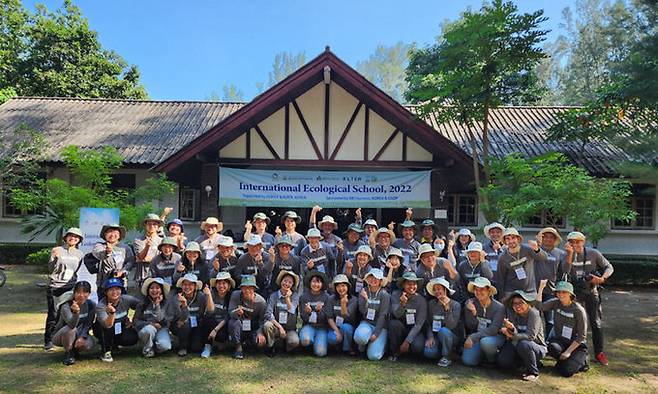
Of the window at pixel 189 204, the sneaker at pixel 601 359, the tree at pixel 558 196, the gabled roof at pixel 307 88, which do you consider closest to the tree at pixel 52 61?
the window at pixel 189 204

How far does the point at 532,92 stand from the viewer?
11.7 meters

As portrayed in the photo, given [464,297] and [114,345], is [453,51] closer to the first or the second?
[464,297]

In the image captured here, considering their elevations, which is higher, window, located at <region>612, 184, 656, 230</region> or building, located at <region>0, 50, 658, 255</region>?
building, located at <region>0, 50, 658, 255</region>

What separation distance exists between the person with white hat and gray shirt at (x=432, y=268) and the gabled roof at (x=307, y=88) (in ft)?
17.4

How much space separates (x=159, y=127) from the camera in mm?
16547

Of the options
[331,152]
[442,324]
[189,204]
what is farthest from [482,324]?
[189,204]

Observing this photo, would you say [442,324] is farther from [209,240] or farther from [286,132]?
[286,132]

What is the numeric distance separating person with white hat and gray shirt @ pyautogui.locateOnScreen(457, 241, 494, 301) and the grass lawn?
3.39 ft

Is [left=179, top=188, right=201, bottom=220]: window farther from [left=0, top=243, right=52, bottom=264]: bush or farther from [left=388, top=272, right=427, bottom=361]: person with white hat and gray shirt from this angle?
[left=388, top=272, right=427, bottom=361]: person with white hat and gray shirt

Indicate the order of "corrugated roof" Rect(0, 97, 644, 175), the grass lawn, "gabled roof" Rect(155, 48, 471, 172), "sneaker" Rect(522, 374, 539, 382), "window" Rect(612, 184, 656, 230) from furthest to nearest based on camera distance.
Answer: "window" Rect(612, 184, 656, 230)
"corrugated roof" Rect(0, 97, 644, 175)
"gabled roof" Rect(155, 48, 471, 172)
"sneaker" Rect(522, 374, 539, 382)
the grass lawn

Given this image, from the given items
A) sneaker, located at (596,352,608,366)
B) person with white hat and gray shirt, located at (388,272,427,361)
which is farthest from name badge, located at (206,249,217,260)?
sneaker, located at (596,352,608,366)

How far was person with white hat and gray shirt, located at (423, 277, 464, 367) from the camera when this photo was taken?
5773 millimetres

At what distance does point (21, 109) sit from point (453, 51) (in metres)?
15.7

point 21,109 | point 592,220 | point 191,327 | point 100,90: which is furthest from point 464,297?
point 100,90
